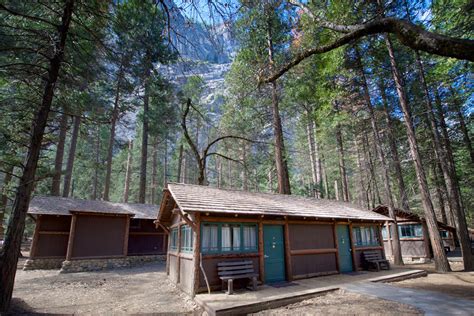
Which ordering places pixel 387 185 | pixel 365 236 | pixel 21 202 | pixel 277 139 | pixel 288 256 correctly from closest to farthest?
1. pixel 21 202
2. pixel 288 256
3. pixel 365 236
4. pixel 387 185
5. pixel 277 139

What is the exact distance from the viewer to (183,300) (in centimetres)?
775

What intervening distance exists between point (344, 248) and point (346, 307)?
5.53 m

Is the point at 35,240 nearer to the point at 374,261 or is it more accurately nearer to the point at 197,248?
the point at 197,248

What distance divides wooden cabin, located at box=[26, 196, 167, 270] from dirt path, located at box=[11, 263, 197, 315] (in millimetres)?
1803

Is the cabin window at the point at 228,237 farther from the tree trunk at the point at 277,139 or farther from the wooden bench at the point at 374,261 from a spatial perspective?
the wooden bench at the point at 374,261

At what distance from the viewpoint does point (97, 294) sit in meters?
8.71

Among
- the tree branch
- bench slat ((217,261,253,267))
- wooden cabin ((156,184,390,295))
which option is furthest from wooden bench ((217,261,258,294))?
the tree branch

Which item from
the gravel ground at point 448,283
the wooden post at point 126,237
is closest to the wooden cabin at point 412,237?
the gravel ground at point 448,283

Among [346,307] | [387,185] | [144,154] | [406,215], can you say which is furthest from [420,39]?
[144,154]

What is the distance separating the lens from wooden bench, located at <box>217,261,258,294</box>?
7838mm

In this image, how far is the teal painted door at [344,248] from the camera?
443 inches

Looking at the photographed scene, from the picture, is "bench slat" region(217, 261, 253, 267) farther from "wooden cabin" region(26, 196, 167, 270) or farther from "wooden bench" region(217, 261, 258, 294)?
"wooden cabin" region(26, 196, 167, 270)

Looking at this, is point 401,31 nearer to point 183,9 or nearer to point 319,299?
point 183,9

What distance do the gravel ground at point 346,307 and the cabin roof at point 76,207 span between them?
1219 cm
